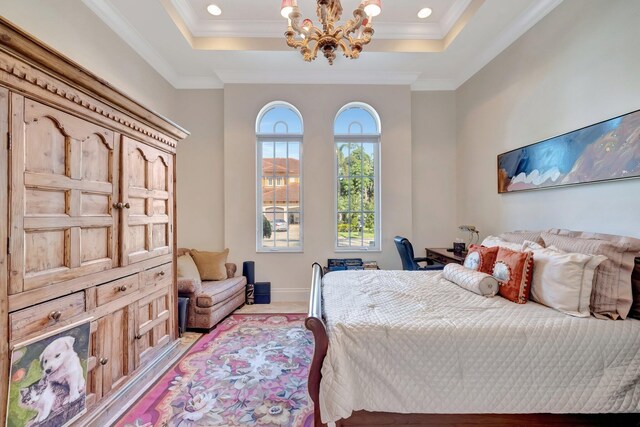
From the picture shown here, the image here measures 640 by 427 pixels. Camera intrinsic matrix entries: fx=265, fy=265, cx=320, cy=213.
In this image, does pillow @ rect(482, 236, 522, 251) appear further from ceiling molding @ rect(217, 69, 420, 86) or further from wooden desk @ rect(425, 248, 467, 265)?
ceiling molding @ rect(217, 69, 420, 86)

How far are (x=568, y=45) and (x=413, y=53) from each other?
5.15 ft

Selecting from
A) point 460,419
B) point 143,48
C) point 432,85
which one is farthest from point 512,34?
point 143,48

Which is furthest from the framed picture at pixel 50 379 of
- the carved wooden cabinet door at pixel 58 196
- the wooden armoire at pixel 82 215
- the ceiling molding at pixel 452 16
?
the ceiling molding at pixel 452 16

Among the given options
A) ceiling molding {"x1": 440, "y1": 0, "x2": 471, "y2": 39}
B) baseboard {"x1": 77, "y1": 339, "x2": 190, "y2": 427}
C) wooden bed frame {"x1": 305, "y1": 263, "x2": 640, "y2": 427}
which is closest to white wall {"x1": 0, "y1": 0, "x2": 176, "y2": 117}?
baseboard {"x1": 77, "y1": 339, "x2": 190, "y2": 427}

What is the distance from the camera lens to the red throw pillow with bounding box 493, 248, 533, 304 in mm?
1773

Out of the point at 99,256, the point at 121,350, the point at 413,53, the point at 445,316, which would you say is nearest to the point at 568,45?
the point at 413,53

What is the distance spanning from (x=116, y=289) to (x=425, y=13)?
4080mm

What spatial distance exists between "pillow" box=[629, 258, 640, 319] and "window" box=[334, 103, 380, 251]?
8.95 ft

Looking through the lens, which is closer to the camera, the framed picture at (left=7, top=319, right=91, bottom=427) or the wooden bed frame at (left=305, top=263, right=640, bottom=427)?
the framed picture at (left=7, top=319, right=91, bottom=427)

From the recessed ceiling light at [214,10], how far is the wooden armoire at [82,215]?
1700 mm

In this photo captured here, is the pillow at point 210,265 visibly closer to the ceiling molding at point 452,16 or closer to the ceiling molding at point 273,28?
the ceiling molding at point 273,28

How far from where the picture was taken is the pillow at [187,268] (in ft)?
10.2

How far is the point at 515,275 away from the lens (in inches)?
71.7

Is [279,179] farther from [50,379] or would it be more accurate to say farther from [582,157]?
[582,157]
